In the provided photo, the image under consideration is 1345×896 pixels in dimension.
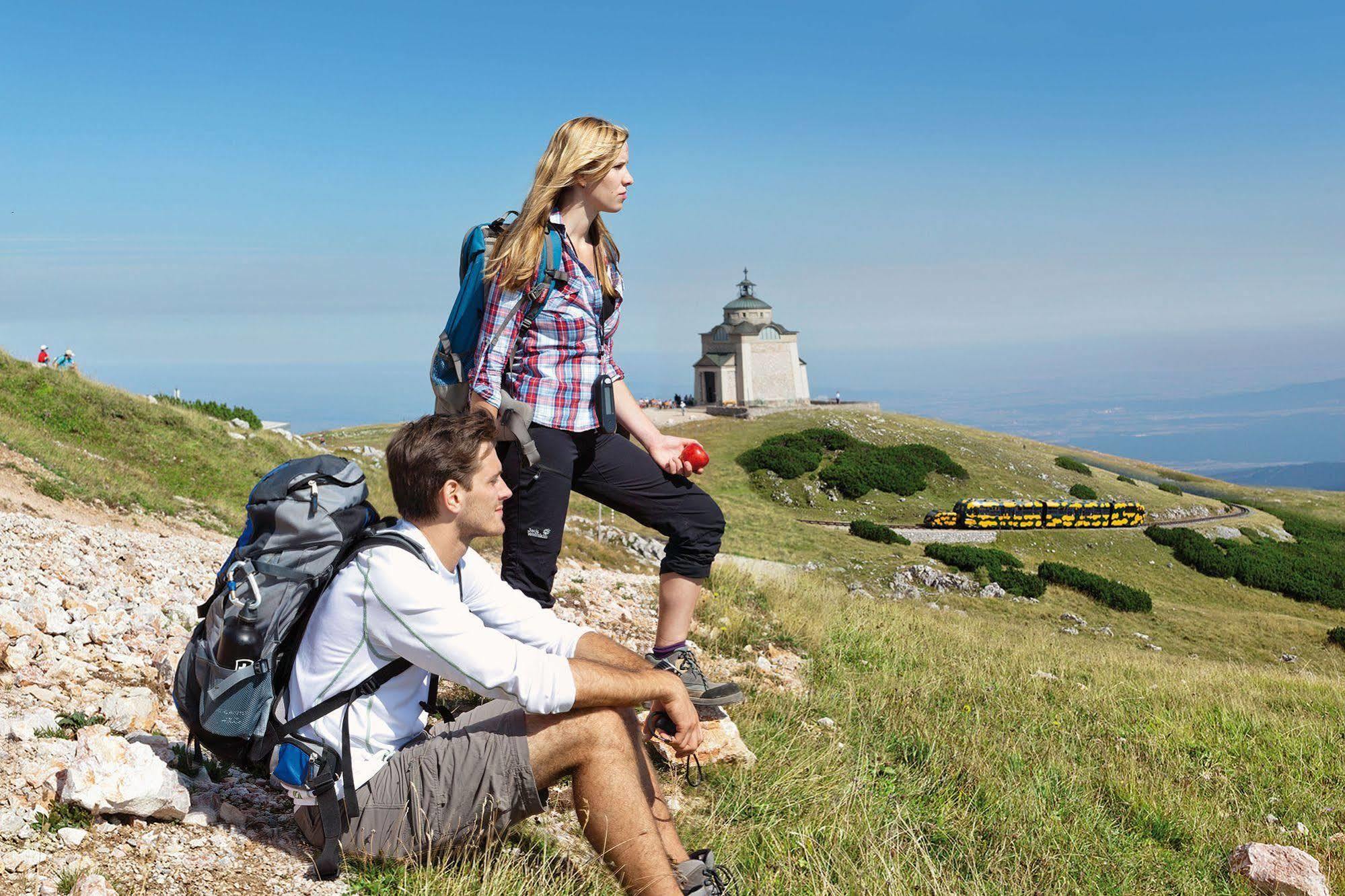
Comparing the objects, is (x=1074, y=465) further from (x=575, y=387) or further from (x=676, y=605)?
(x=575, y=387)

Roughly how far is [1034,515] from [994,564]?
807 cm

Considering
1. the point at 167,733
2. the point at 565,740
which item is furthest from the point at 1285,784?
the point at 167,733

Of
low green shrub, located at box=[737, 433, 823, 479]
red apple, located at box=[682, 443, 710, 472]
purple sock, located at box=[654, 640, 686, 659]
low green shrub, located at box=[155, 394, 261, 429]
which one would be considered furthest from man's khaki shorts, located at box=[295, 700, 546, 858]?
low green shrub, located at box=[737, 433, 823, 479]

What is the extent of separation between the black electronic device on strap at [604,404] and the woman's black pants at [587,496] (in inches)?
3.1

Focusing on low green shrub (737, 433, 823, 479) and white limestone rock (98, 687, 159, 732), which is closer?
white limestone rock (98, 687, 159, 732)

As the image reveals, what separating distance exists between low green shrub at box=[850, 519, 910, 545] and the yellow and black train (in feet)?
10.8

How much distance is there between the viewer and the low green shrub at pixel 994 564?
24.0 m

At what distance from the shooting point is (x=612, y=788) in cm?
298

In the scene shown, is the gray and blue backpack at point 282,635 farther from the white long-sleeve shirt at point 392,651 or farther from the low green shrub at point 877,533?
the low green shrub at point 877,533

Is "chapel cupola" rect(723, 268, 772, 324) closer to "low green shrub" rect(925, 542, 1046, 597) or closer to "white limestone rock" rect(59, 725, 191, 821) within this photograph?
"low green shrub" rect(925, 542, 1046, 597)

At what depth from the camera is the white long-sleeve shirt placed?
9.50 feet

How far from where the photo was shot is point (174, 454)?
16328 millimetres

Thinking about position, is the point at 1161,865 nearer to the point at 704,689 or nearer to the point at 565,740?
the point at 704,689

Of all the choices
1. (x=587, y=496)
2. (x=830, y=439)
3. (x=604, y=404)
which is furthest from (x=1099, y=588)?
(x=604, y=404)
